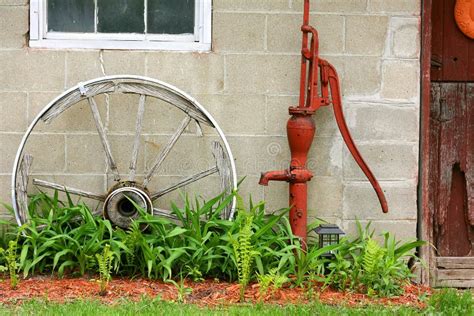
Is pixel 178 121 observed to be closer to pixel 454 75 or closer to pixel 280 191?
pixel 280 191

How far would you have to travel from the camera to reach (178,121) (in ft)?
20.8

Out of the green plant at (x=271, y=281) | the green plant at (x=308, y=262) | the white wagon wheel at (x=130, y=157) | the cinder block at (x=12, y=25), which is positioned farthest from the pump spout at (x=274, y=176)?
the cinder block at (x=12, y=25)

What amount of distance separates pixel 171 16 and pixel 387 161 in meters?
1.83

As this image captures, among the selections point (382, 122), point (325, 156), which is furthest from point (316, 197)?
point (382, 122)

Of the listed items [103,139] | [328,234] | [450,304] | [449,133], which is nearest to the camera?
[450,304]

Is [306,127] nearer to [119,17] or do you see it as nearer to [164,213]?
[164,213]

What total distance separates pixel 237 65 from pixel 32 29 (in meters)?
1.44

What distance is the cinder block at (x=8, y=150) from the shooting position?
20.7 ft

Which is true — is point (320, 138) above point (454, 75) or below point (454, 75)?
below

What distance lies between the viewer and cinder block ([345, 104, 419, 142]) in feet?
21.0

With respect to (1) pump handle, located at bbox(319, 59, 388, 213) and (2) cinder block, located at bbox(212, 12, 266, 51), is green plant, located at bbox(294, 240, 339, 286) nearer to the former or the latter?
(1) pump handle, located at bbox(319, 59, 388, 213)

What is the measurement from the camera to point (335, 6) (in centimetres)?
636

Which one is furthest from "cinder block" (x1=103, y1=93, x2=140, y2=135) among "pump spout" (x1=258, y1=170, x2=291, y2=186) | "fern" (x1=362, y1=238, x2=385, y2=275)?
"fern" (x1=362, y1=238, x2=385, y2=275)

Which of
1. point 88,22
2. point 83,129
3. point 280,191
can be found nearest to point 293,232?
point 280,191
